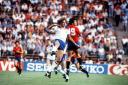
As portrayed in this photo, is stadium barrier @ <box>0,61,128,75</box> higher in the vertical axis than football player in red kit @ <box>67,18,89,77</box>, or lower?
lower

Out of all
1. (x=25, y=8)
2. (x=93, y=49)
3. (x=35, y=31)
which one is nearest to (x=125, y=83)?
(x=93, y=49)

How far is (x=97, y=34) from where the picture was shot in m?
29.8

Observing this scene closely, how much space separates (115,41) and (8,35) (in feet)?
21.2

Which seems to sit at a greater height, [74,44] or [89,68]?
[74,44]

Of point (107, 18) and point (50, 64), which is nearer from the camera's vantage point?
point (50, 64)

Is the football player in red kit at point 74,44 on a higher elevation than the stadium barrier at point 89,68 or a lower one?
higher

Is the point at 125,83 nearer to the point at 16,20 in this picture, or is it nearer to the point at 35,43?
the point at 35,43

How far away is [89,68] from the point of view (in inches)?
1110

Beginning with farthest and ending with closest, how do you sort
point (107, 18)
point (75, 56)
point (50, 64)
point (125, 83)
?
point (107, 18) < point (50, 64) < point (75, 56) < point (125, 83)

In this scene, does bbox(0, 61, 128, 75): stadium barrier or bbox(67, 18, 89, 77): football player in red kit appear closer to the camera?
bbox(67, 18, 89, 77): football player in red kit

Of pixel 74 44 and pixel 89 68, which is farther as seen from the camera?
pixel 89 68

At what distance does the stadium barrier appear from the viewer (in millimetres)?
27859

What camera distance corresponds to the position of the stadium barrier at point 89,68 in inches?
1097

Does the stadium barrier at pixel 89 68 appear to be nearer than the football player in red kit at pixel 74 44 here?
No
